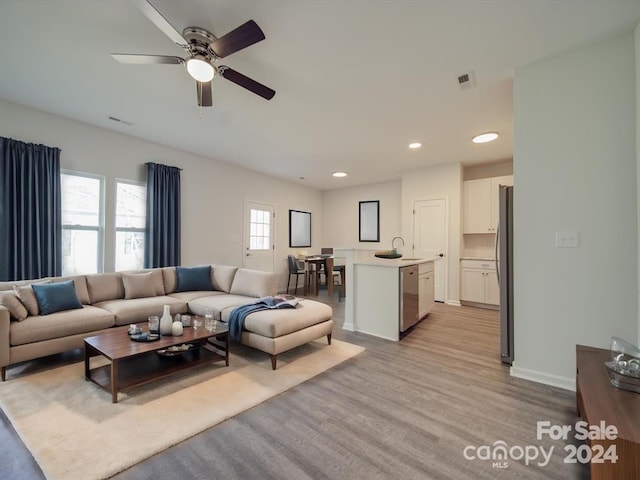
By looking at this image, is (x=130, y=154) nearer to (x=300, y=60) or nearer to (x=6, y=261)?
(x=6, y=261)

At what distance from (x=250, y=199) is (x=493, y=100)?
4572 mm

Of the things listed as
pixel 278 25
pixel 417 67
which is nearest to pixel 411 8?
pixel 417 67

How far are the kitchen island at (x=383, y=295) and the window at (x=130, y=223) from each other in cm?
322

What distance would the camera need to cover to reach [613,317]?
6.97ft

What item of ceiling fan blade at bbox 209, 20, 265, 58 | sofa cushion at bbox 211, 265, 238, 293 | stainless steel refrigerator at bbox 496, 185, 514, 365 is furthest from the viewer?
sofa cushion at bbox 211, 265, 238, 293

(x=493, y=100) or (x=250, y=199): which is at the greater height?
(x=493, y=100)

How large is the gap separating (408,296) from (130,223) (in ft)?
13.7

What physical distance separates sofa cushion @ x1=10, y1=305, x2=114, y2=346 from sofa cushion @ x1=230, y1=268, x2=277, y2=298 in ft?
4.97

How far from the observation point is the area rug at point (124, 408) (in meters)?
1.54

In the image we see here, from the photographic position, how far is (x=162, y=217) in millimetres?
4469

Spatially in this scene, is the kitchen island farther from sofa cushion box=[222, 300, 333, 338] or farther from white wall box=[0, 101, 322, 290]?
white wall box=[0, 101, 322, 290]

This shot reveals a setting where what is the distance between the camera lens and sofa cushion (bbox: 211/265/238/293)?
433cm

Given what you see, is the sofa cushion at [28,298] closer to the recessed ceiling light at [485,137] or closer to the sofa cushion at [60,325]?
the sofa cushion at [60,325]

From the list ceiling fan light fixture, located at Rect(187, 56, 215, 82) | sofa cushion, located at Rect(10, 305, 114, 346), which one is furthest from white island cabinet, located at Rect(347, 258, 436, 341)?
sofa cushion, located at Rect(10, 305, 114, 346)
